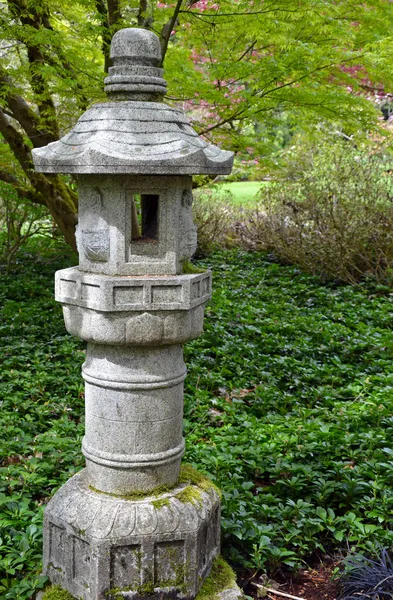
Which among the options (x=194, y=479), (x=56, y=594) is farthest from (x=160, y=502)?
(x=56, y=594)

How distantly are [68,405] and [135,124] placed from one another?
297cm

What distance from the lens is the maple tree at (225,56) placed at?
5355 mm

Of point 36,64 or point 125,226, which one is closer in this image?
point 125,226

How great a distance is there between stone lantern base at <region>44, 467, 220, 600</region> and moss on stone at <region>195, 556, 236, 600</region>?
5 cm

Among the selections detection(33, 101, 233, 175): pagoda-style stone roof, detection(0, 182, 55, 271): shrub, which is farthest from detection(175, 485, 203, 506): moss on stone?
detection(0, 182, 55, 271): shrub

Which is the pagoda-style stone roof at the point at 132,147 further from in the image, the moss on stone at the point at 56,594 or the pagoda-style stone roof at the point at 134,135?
the moss on stone at the point at 56,594

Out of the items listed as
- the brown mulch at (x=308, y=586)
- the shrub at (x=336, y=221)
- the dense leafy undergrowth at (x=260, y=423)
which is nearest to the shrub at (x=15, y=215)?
the dense leafy undergrowth at (x=260, y=423)

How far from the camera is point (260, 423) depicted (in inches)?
186

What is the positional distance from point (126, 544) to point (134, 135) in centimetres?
173

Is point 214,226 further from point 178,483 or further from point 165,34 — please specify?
point 178,483

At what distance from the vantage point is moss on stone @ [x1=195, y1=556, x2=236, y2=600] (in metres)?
2.88

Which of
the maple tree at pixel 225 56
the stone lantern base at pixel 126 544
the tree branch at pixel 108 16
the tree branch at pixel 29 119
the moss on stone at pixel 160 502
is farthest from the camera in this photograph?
the tree branch at pixel 29 119

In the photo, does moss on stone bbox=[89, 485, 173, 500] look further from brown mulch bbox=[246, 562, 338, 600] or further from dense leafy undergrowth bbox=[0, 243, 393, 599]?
brown mulch bbox=[246, 562, 338, 600]

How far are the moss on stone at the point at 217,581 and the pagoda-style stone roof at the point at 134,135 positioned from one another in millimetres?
1882
